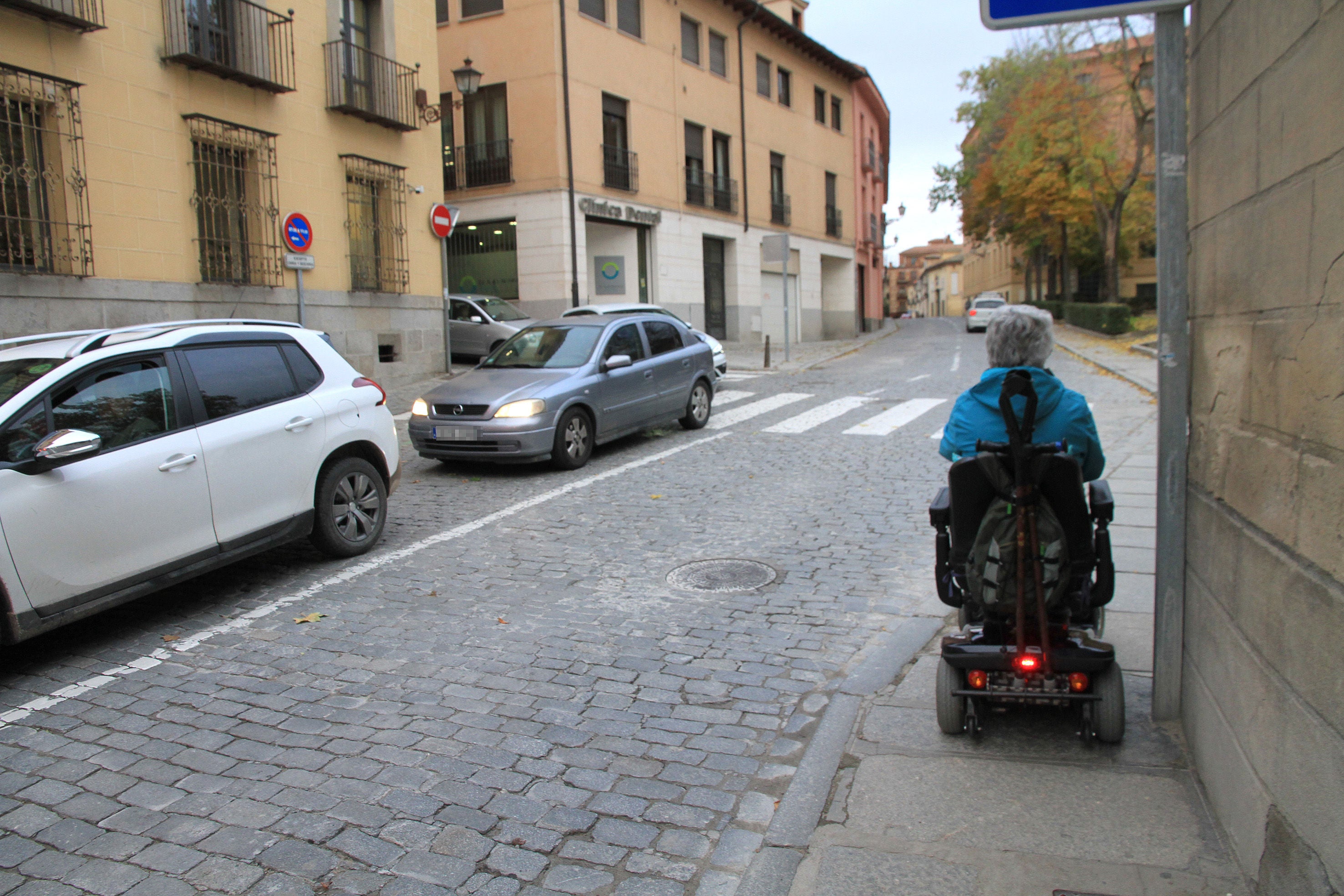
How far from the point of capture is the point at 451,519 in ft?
26.3

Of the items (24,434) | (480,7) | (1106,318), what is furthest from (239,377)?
(1106,318)

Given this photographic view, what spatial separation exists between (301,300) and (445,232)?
166 inches

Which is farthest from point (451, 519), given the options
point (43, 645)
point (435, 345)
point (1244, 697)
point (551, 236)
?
point (551, 236)

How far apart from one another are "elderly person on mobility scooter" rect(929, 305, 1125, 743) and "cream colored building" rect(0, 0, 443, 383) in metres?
12.1

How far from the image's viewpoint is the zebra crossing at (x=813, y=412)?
12.6 m

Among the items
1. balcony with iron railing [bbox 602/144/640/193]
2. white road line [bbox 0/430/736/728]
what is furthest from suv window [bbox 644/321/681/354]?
balcony with iron railing [bbox 602/144/640/193]

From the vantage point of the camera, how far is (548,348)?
36.1ft

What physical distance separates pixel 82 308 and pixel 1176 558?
13.1 m

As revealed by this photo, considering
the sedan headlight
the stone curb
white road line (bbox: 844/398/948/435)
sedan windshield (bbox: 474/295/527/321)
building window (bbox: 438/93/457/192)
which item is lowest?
the stone curb

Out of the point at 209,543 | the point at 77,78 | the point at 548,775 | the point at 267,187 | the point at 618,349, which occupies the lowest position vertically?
the point at 548,775

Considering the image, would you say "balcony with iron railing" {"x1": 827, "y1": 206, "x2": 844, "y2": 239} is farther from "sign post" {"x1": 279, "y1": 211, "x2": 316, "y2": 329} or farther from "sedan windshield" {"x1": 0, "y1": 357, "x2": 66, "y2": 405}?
"sedan windshield" {"x1": 0, "y1": 357, "x2": 66, "y2": 405}

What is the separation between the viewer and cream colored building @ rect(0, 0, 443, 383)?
1195 cm

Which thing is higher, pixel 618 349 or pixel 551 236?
pixel 551 236

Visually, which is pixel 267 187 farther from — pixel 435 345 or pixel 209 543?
pixel 209 543
